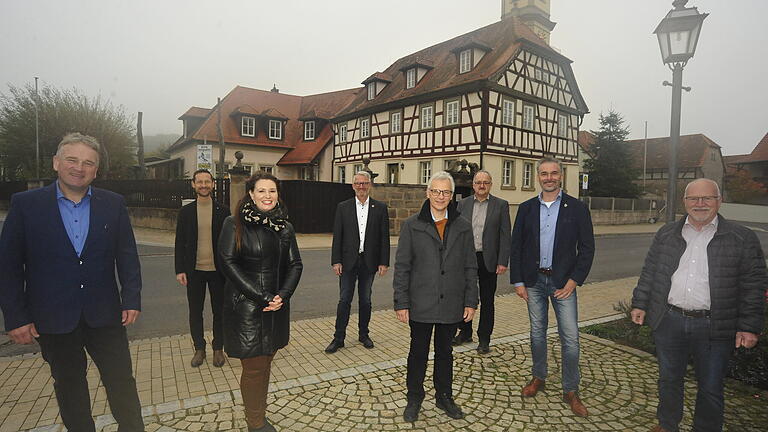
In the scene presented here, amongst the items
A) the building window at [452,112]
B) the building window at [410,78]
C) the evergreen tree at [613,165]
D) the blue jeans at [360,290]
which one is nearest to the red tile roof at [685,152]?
the evergreen tree at [613,165]

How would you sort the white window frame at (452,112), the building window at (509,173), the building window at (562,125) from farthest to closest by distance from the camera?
the building window at (562,125)
the building window at (509,173)
the white window frame at (452,112)

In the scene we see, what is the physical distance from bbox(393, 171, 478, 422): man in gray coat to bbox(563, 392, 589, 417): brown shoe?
0.95m

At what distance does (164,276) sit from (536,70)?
20058mm

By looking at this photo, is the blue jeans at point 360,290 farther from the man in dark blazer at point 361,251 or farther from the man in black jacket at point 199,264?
the man in black jacket at point 199,264

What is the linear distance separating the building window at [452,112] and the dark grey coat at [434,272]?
703 inches

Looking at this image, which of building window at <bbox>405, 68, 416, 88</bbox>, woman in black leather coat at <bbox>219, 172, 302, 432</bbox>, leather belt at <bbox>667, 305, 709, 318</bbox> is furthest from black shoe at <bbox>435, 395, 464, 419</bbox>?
building window at <bbox>405, 68, 416, 88</bbox>

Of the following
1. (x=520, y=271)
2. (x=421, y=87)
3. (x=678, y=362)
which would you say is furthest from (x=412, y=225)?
(x=421, y=87)

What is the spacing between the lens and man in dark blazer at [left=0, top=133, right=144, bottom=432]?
2414 mm

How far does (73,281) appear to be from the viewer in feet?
8.20

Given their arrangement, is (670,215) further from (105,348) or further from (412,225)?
(105,348)

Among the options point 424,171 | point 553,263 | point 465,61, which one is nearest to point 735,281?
point 553,263

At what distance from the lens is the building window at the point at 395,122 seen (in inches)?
919

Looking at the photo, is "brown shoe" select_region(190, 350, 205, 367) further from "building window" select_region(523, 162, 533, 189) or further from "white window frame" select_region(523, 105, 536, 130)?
"white window frame" select_region(523, 105, 536, 130)

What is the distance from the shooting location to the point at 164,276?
8445 millimetres
